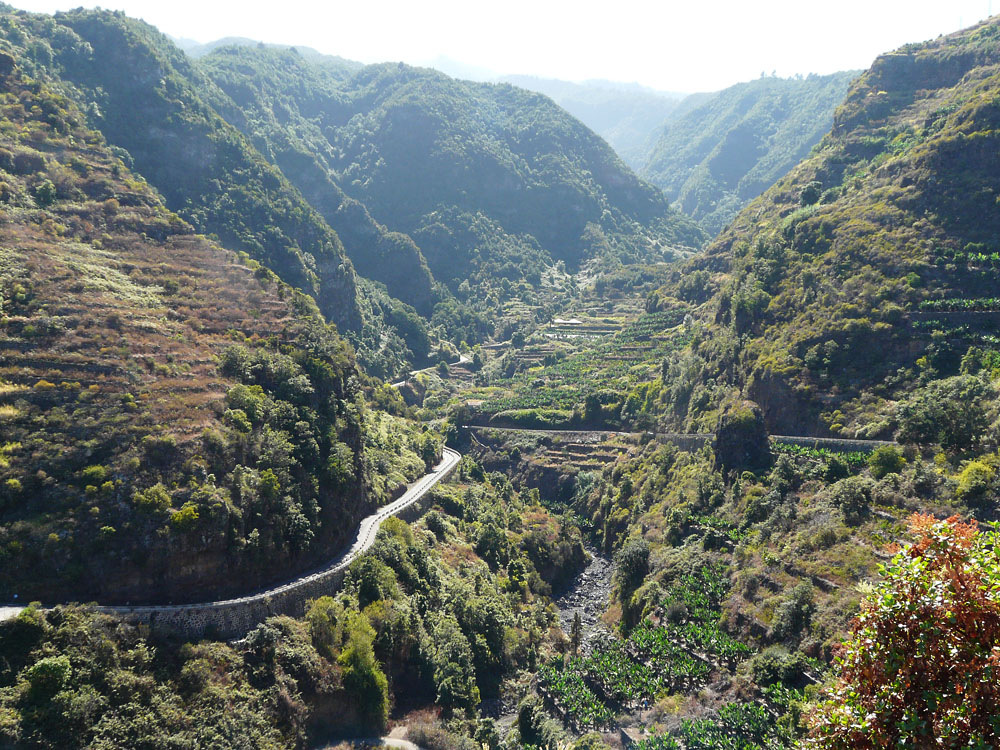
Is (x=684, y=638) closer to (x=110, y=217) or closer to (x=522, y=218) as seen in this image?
(x=110, y=217)

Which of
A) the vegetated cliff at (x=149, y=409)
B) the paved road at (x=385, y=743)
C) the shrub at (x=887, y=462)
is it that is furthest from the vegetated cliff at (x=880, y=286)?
the paved road at (x=385, y=743)

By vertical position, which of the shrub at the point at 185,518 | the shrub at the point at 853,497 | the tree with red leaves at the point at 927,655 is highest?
the tree with red leaves at the point at 927,655

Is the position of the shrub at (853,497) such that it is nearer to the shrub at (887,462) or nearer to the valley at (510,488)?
the valley at (510,488)

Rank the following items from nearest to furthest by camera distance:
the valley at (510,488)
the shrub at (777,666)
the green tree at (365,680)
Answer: the valley at (510,488)
the shrub at (777,666)
the green tree at (365,680)

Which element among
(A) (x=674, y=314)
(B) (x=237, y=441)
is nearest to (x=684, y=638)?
(B) (x=237, y=441)

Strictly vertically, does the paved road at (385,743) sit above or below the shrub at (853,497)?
below

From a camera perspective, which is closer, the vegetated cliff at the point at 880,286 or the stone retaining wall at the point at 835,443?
the stone retaining wall at the point at 835,443

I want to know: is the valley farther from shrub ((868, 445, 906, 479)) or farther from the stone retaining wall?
the stone retaining wall

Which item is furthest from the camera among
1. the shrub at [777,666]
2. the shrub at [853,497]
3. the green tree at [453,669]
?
the shrub at [853,497]
